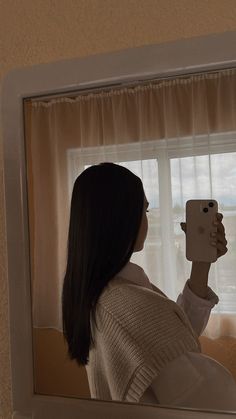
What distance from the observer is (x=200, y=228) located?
58 cm

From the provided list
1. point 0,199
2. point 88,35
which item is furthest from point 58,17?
point 0,199

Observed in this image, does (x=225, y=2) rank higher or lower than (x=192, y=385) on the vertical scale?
higher

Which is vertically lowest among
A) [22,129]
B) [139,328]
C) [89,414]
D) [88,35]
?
[89,414]

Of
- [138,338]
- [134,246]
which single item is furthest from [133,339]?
[134,246]

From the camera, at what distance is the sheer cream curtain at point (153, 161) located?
573 millimetres

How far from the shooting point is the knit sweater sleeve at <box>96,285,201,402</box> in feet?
1.89

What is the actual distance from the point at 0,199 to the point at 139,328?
309 mm

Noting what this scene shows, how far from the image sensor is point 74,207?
2.08 feet

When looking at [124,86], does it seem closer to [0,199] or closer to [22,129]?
[22,129]

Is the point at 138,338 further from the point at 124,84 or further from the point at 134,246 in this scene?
the point at 124,84

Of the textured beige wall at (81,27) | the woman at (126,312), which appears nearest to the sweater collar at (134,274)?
the woman at (126,312)

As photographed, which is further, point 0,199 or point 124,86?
point 0,199

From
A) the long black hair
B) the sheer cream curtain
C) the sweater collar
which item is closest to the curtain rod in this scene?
the sheer cream curtain

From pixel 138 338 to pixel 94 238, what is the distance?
0.46 feet
